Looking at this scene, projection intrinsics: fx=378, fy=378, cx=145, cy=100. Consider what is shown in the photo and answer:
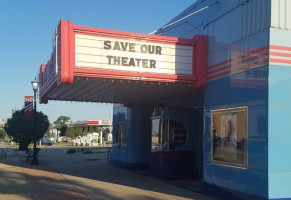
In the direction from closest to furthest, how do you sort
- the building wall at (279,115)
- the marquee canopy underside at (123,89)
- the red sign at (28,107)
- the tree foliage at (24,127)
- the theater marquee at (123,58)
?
1. the building wall at (279,115)
2. the theater marquee at (123,58)
3. the marquee canopy underside at (123,89)
4. the red sign at (28,107)
5. the tree foliage at (24,127)

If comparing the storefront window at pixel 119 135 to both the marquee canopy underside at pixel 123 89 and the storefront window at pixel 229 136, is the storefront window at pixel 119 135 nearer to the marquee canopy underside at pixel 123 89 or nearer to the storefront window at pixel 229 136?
the marquee canopy underside at pixel 123 89

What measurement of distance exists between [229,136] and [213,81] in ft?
5.98

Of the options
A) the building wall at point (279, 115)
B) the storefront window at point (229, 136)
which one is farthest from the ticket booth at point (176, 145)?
the building wall at point (279, 115)

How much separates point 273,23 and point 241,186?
157 inches

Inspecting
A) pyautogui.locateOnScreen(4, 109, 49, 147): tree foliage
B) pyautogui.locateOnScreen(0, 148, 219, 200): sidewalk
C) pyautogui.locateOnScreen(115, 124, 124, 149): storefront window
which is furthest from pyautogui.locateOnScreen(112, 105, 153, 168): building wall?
pyautogui.locateOnScreen(4, 109, 49, 147): tree foliage

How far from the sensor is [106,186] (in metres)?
12.9

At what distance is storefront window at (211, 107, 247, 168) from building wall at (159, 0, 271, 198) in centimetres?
18

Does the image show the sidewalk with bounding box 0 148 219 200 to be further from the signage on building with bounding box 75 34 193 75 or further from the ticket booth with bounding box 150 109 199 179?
the signage on building with bounding box 75 34 193 75

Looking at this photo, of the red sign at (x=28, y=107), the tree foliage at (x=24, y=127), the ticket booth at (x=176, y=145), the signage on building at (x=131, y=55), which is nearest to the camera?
the signage on building at (x=131, y=55)

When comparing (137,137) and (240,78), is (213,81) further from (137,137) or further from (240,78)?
(137,137)

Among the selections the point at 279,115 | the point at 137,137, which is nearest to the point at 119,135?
the point at 137,137

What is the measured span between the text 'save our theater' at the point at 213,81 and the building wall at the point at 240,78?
0.02 meters

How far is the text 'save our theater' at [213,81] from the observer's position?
8.70 meters

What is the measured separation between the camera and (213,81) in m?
11.1
